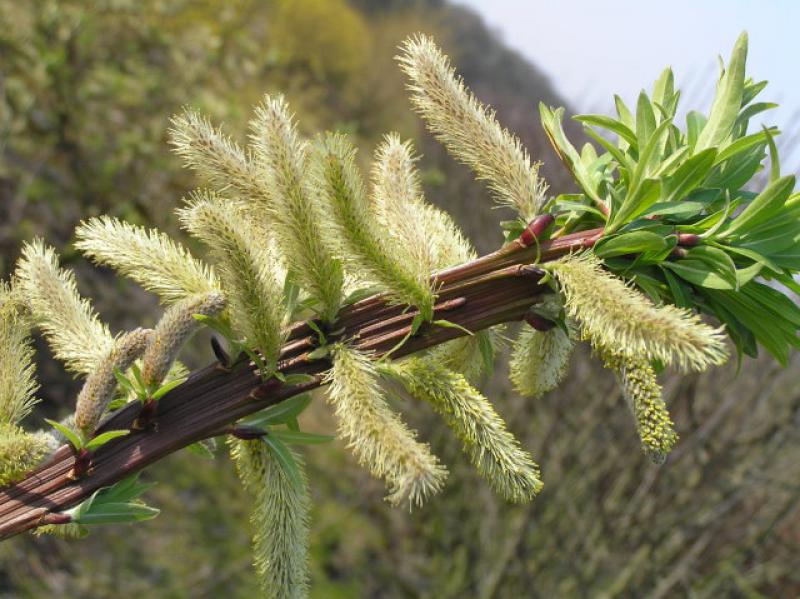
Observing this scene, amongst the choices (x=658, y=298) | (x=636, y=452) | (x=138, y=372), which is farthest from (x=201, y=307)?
(x=636, y=452)

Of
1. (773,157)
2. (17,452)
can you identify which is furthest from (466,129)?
(17,452)

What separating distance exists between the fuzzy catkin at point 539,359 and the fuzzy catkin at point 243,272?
0.35 m

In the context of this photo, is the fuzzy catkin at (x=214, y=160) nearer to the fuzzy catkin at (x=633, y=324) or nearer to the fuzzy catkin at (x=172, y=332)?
the fuzzy catkin at (x=172, y=332)

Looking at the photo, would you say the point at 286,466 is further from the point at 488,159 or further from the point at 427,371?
the point at 488,159

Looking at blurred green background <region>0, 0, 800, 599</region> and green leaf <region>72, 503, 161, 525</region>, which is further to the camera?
blurred green background <region>0, 0, 800, 599</region>

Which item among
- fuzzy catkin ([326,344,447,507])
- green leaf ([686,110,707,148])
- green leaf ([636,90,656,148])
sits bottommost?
fuzzy catkin ([326,344,447,507])

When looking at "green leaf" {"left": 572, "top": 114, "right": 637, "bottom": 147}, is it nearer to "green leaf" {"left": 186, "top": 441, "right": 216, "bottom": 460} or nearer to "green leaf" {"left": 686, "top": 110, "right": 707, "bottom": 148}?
"green leaf" {"left": 686, "top": 110, "right": 707, "bottom": 148}

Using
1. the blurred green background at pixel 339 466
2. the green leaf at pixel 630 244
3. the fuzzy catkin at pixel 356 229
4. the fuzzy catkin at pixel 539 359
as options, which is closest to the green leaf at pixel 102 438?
the fuzzy catkin at pixel 356 229

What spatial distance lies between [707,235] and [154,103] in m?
5.88

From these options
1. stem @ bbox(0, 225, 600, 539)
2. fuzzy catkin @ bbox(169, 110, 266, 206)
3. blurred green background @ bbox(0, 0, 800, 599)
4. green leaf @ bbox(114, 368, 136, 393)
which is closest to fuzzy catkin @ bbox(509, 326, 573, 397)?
stem @ bbox(0, 225, 600, 539)

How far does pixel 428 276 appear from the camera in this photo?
2.93 feet

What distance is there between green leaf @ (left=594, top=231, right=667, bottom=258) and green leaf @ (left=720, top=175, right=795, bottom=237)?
100 millimetres

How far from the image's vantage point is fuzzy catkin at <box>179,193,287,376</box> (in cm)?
82

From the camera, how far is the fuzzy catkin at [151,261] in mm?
930
